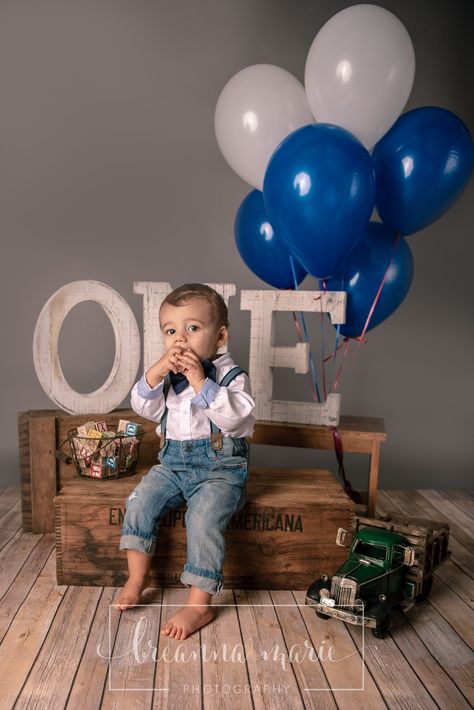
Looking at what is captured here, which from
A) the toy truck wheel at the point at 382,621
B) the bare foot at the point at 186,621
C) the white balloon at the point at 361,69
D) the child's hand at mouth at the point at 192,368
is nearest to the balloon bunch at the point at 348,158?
the white balloon at the point at 361,69

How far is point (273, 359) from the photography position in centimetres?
252

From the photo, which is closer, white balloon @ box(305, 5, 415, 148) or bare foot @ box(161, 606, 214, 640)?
bare foot @ box(161, 606, 214, 640)

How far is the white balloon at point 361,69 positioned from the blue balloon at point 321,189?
0.50 ft

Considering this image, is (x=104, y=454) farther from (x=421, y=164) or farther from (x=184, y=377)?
(x=421, y=164)

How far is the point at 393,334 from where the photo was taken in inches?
125

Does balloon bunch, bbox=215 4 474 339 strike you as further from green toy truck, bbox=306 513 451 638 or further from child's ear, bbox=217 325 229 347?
green toy truck, bbox=306 513 451 638

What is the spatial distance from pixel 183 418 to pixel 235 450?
20cm

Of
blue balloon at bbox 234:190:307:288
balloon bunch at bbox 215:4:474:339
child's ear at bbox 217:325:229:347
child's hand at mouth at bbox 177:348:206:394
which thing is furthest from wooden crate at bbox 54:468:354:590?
blue balloon at bbox 234:190:307:288

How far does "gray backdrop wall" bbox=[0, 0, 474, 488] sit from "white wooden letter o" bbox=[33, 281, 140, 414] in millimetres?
606

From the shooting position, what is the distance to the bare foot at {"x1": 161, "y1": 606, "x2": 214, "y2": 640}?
1648mm

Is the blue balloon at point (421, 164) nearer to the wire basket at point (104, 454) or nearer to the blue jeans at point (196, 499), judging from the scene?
the blue jeans at point (196, 499)

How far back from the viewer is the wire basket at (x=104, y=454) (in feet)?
7.02

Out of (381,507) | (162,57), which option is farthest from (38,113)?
(381,507)

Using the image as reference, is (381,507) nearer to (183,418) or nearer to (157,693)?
(183,418)
